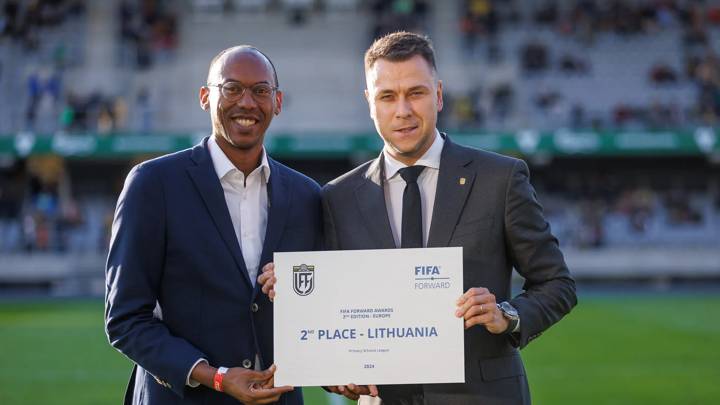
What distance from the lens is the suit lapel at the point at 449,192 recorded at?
3.82 meters

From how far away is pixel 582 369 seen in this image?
11555mm

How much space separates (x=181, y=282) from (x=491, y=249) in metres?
1.27

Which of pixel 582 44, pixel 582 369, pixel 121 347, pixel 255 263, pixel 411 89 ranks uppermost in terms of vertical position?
pixel 582 44

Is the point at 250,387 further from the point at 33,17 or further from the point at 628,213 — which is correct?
the point at 33,17

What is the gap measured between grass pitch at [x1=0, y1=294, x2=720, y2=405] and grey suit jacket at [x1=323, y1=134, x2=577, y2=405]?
232 inches

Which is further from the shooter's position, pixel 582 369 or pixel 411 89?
pixel 582 369

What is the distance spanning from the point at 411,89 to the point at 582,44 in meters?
29.8

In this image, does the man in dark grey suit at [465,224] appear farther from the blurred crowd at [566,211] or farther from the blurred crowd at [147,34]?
the blurred crowd at [147,34]

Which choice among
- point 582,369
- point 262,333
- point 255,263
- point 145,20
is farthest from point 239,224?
point 145,20

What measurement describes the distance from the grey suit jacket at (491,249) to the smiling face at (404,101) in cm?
19

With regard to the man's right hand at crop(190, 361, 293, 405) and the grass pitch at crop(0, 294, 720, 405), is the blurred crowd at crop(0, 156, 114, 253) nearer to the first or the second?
the grass pitch at crop(0, 294, 720, 405)

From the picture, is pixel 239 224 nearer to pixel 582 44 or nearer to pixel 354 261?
pixel 354 261

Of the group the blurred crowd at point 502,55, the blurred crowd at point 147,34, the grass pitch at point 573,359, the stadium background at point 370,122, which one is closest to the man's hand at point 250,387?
the grass pitch at point 573,359

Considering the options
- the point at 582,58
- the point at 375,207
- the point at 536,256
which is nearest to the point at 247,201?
the point at 375,207
